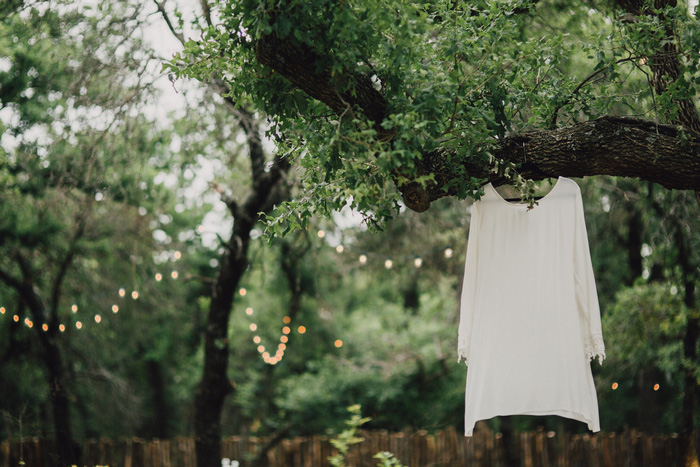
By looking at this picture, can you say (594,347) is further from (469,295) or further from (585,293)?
(469,295)

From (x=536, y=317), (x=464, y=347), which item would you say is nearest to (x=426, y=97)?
(x=536, y=317)

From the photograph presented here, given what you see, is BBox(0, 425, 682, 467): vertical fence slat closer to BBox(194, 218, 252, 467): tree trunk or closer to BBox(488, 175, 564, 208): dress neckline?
BBox(194, 218, 252, 467): tree trunk

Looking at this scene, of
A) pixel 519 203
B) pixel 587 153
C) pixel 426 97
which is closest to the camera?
pixel 426 97

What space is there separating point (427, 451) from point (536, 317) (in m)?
6.08

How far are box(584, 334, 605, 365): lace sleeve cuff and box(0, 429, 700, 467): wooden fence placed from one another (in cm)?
559

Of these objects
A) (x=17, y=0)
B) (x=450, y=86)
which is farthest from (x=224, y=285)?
(x=450, y=86)

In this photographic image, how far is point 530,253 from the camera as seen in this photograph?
284 centimetres

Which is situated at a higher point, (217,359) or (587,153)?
(587,153)

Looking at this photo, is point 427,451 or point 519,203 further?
point 427,451

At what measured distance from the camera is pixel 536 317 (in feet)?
9.11

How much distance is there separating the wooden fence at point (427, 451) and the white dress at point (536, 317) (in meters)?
5.61

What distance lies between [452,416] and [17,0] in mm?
10328

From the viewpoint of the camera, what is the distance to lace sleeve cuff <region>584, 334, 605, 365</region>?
2.75 meters

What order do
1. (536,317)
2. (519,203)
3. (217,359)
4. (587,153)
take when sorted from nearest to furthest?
1. (536,317)
2. (519,203)
3. (587,153)
4. (217,359)
